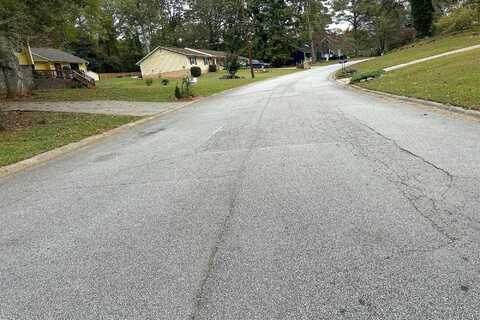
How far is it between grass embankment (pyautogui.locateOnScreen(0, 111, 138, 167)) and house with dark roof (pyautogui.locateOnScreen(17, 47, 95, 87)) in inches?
628

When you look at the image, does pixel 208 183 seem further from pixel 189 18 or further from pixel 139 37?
pixel 189 18

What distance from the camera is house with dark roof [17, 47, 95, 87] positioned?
2619 cm

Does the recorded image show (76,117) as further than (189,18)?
No

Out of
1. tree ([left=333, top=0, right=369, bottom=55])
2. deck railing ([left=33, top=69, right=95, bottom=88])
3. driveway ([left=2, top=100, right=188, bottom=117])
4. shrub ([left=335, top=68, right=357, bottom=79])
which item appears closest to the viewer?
driveway ([left=2, top=100, right=188, bottom=117])

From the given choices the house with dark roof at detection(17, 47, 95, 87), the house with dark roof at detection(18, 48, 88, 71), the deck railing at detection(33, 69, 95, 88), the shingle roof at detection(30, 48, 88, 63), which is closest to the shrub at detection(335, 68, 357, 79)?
the deck railing at detection(33, 69, 95, 88)

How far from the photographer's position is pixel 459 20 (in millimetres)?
33781

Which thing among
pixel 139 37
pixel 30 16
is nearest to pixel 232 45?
pixel 139 37

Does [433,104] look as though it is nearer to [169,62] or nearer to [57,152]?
[57,152]

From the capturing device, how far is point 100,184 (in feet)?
16.7

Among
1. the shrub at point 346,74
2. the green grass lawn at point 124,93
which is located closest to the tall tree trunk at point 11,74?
the green grass lawn at point 124,93

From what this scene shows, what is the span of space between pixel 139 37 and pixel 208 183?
69.8 meters

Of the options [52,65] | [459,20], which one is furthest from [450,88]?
[52,65]

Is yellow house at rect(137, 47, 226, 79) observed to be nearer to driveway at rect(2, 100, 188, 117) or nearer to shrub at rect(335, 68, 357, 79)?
shrub at rect(335, 68, 357, 79)

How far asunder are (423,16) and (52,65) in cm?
4552
